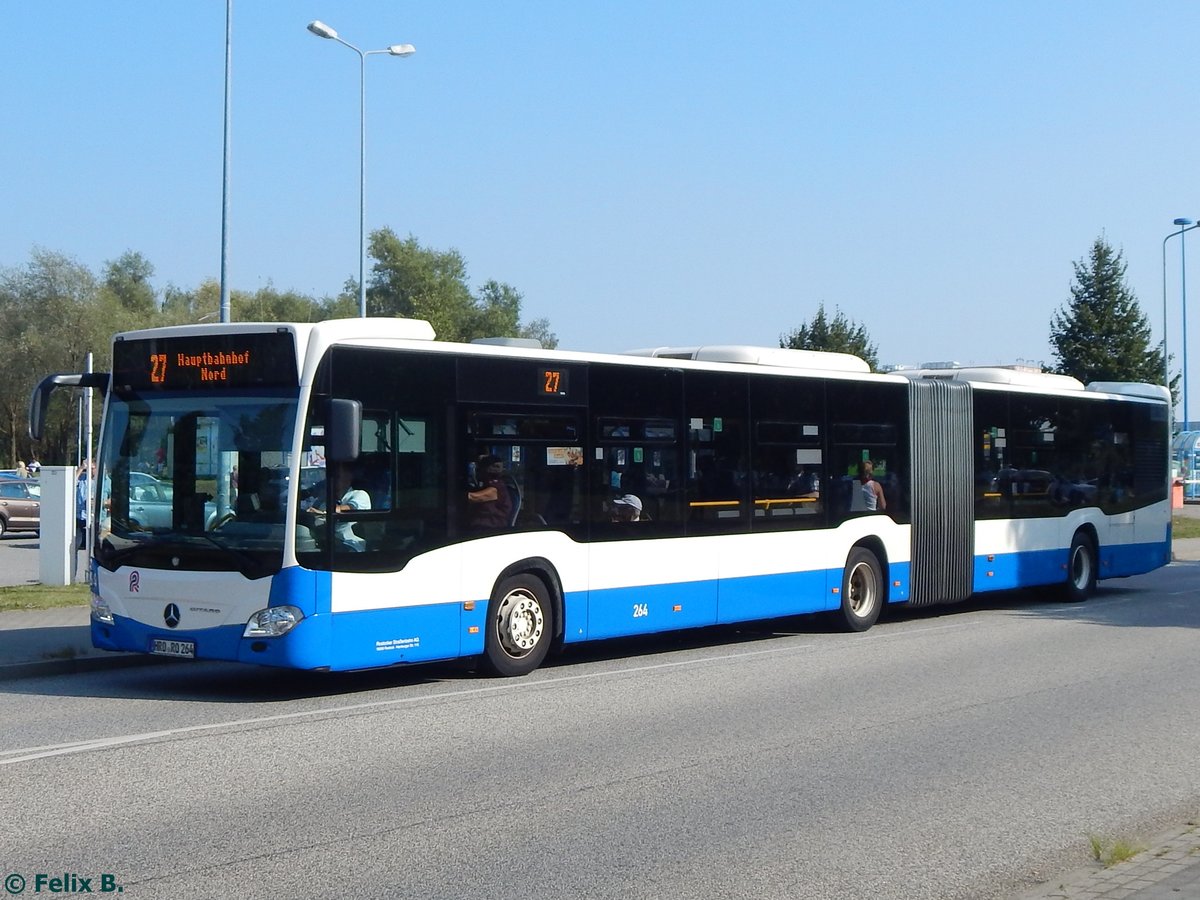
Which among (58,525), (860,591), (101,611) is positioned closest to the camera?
(101,611)

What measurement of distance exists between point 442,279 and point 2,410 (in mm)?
34421

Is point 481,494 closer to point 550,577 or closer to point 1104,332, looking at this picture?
point 550,577

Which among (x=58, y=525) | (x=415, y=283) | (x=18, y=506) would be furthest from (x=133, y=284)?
(x=58, y=525)

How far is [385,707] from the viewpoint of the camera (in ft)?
36.9

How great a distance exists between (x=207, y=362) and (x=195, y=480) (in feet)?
3.09

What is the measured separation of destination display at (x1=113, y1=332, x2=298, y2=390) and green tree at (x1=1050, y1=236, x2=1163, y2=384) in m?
39.5

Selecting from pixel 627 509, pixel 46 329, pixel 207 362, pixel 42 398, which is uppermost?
pixel 46 329

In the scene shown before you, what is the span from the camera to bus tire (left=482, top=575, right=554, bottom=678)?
12.8 m

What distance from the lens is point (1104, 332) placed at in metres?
47.5

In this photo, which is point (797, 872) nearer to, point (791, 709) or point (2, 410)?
point (791, 709)

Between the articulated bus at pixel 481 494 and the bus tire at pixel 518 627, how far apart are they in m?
0.03

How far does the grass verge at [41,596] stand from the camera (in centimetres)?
1788

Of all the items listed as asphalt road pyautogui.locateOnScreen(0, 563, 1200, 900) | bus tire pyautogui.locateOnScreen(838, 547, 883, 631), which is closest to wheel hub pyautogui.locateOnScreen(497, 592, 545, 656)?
asphalt road pyautogui.locateOnScreen(0, 563, 1200, 900)

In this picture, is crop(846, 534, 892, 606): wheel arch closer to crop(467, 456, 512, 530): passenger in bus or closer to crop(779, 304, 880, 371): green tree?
→ crop(467, 456, 512, 530): passenger in bus
